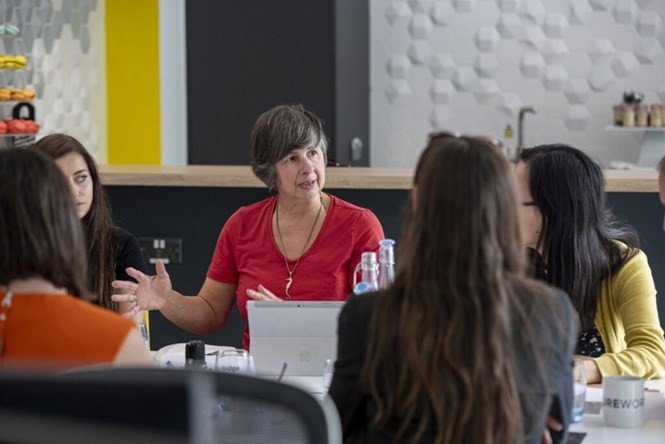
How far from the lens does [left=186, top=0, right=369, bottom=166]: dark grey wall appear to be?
658cm

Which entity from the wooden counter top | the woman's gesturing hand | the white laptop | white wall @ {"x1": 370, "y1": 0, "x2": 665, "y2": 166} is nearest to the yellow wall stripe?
white wall @ {"x1": 370, "y1": 0, "x2": 665, "y2": 166}

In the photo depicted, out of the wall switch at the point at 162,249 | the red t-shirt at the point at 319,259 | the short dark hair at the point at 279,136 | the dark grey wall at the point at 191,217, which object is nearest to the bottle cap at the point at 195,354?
the red t-shirt at the point at 319,259

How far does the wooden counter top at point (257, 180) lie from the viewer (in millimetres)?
4184

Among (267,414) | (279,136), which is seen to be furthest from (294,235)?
(267,414)

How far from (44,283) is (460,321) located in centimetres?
68

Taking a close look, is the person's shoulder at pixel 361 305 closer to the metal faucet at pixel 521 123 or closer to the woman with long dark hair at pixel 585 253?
the woman with long dark hair at pixel 585 253

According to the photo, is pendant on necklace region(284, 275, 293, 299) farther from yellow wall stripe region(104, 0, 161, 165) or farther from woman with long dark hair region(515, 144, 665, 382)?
yellow wall stripe region(104, 0, 161, 165)

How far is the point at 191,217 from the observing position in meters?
4.64

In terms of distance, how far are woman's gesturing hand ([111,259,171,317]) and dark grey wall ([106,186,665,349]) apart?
1.41 metres

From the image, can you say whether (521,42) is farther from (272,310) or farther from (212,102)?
(272,310)

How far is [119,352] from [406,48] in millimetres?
6239

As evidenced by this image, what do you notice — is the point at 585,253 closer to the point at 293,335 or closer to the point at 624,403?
the point at 624,403

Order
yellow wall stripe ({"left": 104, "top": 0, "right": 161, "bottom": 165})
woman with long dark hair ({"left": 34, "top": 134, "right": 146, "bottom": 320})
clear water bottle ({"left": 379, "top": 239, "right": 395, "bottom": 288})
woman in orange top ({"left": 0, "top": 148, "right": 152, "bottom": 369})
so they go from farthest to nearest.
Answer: yellow wall stripe ({"left": 104, "top": 0, "right": 161, "bottom": 165}) → woman with long dark hair ({"left": 34, "top": 134, "right": 146, "bottom": 320}) → clear water bottle ({"left": 379, "top": 239, "right": 395, "bottom": 288}) → woman in orange top ({"left": 0, "top": 148, "right": 152, "bottom": 369})

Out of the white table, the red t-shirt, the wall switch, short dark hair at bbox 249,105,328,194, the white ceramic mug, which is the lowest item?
the white table
